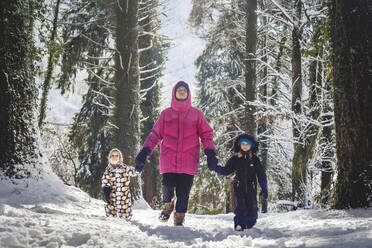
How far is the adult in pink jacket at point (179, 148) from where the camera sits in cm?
464

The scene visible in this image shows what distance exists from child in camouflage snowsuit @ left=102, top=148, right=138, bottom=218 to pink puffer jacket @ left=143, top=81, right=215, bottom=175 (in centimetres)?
95

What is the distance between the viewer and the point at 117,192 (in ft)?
18.0

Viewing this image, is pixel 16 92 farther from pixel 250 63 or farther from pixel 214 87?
pixel 214 87

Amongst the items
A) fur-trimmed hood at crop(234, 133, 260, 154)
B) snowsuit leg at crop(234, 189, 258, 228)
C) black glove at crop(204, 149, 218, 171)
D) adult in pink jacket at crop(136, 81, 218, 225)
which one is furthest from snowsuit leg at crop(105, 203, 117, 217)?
fur-trimmed hood at crop(234, 133, 260, 154)

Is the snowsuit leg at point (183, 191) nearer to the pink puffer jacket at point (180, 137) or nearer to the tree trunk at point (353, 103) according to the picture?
the pink puffer jacket at point (180, 137)

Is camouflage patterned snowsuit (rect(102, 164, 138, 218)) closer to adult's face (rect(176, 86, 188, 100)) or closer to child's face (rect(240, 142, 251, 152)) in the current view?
adult's face (rect(176, 86, 188, 100))

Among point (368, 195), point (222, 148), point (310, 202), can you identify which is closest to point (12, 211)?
point (368, 195)

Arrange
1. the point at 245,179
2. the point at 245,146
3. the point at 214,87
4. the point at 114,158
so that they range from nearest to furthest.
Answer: the point at 245,179, the point at 245,146, the point at 114,158, the point at 214,87

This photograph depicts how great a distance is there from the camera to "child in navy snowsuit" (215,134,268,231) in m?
4.46

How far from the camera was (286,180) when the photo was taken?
49.8 feet

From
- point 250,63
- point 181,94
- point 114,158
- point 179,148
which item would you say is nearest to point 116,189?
point 114,158

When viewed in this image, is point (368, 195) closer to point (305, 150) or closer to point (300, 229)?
point (300, 229)

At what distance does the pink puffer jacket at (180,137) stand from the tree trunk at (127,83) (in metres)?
3.63

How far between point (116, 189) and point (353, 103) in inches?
147
